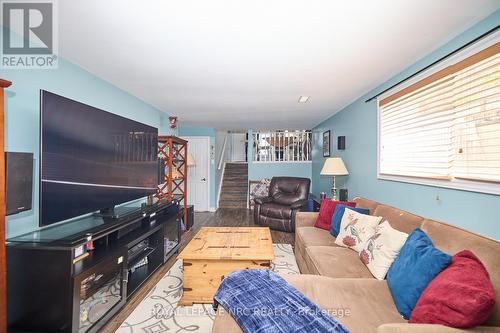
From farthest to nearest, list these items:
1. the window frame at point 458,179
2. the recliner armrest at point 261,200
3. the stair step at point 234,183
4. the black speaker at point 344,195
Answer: the stair step at point 234,183
the recliner armrest at point 261,200
the black speaker at point 344,195
the window frame at point 458,179

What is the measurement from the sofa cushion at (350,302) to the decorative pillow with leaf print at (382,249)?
12 centimetres

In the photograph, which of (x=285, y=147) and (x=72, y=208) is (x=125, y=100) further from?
(x=285, y=147)

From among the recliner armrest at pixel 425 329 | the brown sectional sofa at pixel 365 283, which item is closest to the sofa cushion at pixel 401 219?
the brown sectional sofa at pixel 365 283

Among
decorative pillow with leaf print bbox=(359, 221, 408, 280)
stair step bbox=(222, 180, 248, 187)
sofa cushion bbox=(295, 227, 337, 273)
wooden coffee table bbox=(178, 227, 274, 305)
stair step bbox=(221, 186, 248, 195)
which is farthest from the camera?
stair step bbox=(222, 180, 248, 187)

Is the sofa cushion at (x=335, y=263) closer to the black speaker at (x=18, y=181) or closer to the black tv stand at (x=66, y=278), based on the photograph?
the black tv stand at (x=66, y=278)

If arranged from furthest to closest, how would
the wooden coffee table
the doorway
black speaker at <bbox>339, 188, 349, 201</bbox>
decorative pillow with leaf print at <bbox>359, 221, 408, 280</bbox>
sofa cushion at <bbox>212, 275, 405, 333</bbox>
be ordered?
the doorway, black speaker at <bbox>339, 188, 349, 201</bbox>, the wooden coffee table, decorative pillow with leaf print at <bbox>359, 221, 408, 280</bbox>, sofa cushion at <bbox>212, 275, 405, 333</bbox>

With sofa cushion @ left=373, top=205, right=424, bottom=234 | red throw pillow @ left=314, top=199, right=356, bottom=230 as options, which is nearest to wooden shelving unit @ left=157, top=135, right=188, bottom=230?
red throw pillow @ left=314, top=199, right=356, bottom=230

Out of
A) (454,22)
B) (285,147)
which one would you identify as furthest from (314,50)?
(285,147)

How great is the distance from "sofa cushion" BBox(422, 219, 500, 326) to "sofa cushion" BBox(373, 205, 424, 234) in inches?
4.4

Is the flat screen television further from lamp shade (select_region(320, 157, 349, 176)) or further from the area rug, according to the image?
lamp shade (select_region(320, 157, 349, 176))

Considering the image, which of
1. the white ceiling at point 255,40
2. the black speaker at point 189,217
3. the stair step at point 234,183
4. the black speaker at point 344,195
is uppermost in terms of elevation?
the white ceiling at point 255,40

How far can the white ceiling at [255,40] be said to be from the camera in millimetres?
1354

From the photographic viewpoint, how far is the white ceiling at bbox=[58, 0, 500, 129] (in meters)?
1.35

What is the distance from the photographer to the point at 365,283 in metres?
1.45
